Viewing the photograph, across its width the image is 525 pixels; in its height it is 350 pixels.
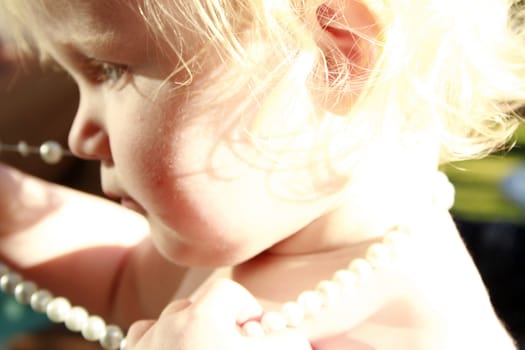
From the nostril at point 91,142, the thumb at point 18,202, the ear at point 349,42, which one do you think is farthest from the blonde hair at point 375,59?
the thumb at point 18,202

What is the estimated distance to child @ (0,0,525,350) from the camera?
0.58m

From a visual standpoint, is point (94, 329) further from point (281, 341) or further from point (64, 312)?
point (281, 341)

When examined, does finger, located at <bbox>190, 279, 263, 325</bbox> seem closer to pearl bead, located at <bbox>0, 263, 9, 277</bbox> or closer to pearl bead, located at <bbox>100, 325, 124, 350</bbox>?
pearl bead, located at <bbox>100, 325, 124, 350</bbox>

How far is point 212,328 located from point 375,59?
0.24 m

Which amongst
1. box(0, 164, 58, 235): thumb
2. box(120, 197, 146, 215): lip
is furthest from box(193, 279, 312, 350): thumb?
box(0, 164, 58, 235): thumb

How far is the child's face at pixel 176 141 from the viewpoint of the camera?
23.6 inches

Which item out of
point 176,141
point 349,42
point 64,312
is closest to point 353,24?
point 349,42

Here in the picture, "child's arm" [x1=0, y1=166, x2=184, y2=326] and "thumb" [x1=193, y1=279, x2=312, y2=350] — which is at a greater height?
"thumb" [x1=193, y1=279, x2=312, y2=350]

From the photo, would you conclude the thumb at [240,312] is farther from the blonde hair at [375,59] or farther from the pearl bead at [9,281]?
the pearl bead at [9,281]

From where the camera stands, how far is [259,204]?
0.63m

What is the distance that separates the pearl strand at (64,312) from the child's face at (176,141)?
0.44 feet

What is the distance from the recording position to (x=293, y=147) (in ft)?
2.04

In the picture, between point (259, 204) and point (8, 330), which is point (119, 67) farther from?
point (8, 330)

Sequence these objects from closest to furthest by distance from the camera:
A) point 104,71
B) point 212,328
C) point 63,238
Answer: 1. point 212,328
2. point 104,71
3. point 63,238
